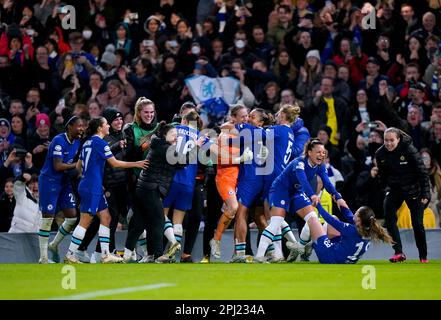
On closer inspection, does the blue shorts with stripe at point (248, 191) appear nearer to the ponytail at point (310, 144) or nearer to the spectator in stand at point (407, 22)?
the ponytail at point (310, 144)

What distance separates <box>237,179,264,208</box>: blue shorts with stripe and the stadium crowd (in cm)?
183

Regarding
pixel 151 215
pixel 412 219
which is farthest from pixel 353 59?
pixel 151 215

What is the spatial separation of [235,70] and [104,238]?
5903mm

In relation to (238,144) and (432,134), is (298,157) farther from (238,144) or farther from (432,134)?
(432,134)

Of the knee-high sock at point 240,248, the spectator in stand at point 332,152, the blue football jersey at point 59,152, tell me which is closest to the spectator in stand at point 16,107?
the blue football jersey at point 59,152

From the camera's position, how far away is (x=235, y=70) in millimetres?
20281

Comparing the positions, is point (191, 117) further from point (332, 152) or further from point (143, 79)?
point (143, 79)

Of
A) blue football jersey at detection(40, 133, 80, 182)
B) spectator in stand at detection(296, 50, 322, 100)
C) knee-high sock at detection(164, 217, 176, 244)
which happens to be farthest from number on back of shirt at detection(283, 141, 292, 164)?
spectator in stand at detection(296, 50, 322, 100)

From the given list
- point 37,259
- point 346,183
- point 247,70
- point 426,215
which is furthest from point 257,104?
point 37,259

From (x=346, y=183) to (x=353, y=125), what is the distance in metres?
1.50

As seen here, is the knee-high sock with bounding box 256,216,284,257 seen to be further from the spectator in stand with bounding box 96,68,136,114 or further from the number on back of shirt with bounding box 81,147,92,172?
the spectator in stand with bounding box 96,68,136,114

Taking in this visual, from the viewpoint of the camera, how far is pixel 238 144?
15.6 m

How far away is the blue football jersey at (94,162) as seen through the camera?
581 inches

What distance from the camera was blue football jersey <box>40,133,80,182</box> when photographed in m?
15.4
